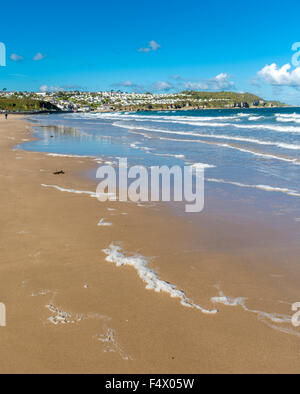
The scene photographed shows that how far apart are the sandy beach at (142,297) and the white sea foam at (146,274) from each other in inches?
Result: 1.1

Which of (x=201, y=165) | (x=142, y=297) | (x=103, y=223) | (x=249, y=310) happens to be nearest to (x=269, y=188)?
(x=201, y=165)

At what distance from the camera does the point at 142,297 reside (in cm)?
406

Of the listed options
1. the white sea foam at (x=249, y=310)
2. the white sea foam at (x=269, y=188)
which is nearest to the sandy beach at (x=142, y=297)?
the white sea foam at (x=249, y=310)

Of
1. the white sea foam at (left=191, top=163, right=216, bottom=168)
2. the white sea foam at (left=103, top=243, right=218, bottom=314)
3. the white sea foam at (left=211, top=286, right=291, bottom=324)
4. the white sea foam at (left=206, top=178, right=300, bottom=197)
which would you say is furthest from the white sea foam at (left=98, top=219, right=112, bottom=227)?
the white sea foam at (left=191, top=163, right=216, bottom=168)

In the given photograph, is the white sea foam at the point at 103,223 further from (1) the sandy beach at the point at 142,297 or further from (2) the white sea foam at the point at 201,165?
(2) the white sea foam at the point at 201,165

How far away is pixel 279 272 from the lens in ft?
15.3

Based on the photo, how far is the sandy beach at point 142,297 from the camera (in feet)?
10.2

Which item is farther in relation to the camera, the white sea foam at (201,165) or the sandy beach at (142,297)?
the white sea foam at (201,165)

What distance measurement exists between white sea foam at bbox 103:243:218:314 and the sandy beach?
3 centimetres

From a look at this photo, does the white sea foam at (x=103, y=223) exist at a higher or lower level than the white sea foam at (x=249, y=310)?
higher

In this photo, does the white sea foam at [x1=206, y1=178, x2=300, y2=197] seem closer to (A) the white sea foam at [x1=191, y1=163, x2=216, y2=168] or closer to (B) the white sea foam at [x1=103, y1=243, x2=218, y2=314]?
(A) the white sea foam at [x1=191, y1=163, x2=216, y2=168]

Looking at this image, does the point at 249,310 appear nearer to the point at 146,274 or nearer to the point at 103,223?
the point at 146,274

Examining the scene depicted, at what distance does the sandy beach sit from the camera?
3094 millimetres
